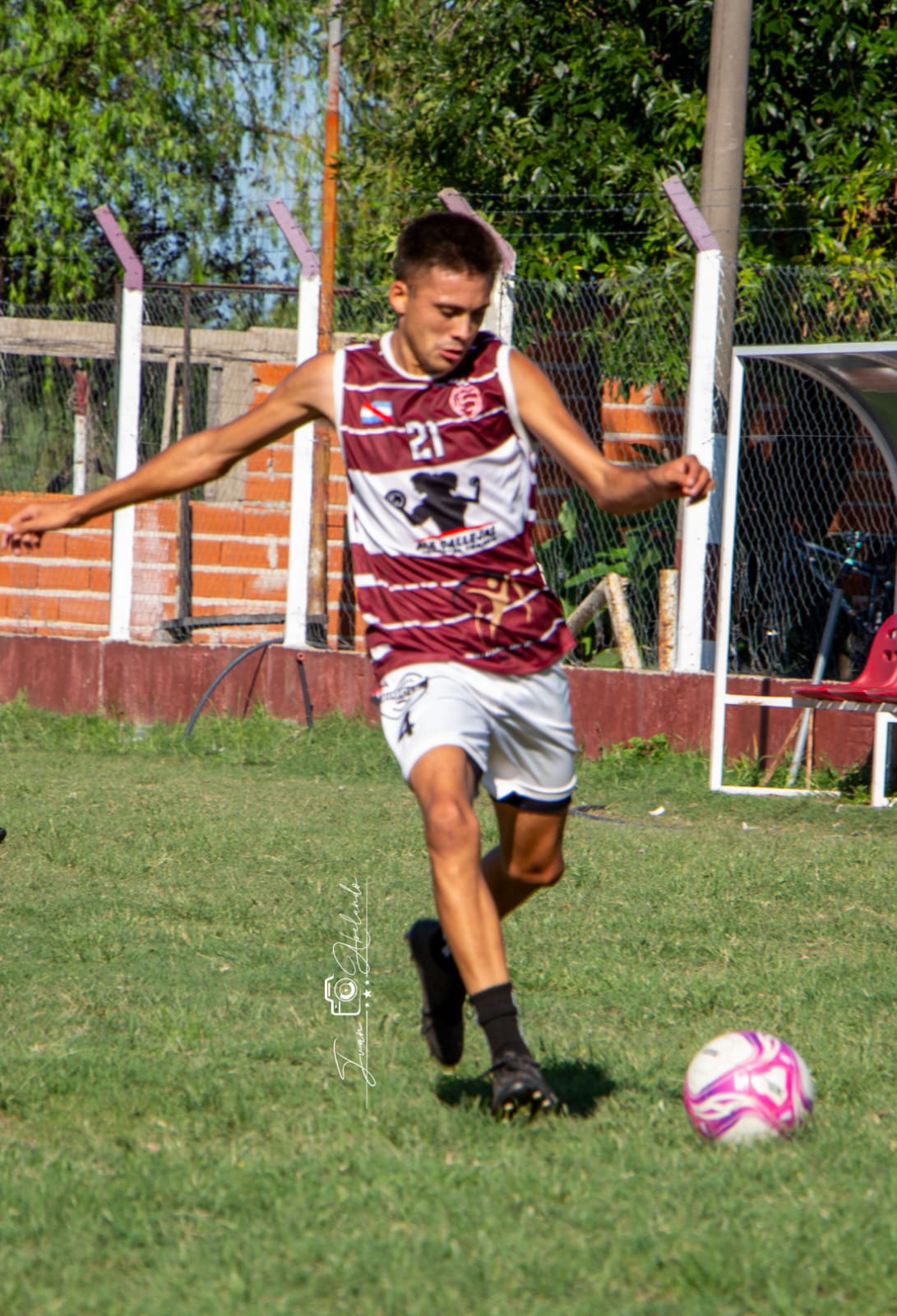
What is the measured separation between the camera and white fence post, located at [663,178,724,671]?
10219 millimetres

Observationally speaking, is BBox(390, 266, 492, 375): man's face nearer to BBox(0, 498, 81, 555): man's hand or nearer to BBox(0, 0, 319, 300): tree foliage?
BBox(0, 498, 81, 555): man's hand

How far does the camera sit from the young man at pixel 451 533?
13.2 feet

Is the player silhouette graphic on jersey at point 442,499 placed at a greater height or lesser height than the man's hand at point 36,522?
greater

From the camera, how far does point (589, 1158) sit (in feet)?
11.8

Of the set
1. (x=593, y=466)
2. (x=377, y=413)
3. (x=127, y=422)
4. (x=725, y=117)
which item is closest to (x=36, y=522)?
(x=377, y=413)

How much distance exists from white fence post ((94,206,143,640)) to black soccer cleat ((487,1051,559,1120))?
8.69 meters

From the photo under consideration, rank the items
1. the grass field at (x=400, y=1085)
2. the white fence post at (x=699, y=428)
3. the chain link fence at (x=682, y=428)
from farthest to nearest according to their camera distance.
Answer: the chain link fence at (x=682, y=428) < the white fence post at (x=699, y=428) < the grass field at (x=400, y=1085)

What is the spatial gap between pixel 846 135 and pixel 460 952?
1062cm

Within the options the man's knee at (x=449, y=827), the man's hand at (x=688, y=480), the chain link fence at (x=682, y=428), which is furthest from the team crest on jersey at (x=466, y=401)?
the chain link fence at (x=682, y=428)

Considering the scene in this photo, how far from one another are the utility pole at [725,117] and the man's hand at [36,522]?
24.8 feet

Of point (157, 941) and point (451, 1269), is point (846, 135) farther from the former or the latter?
point (451, 1269)

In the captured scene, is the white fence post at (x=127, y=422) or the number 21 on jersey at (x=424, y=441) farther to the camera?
the white fence post at (x=127, y=422)

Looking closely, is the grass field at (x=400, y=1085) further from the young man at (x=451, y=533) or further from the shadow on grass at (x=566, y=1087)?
the young man at (x=451, y=533)

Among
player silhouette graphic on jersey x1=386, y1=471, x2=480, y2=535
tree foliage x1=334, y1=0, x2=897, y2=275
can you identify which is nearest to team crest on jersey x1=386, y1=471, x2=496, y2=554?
player silhouette graphic on jersey x1=386, y1=471, x2=480, y2=535
